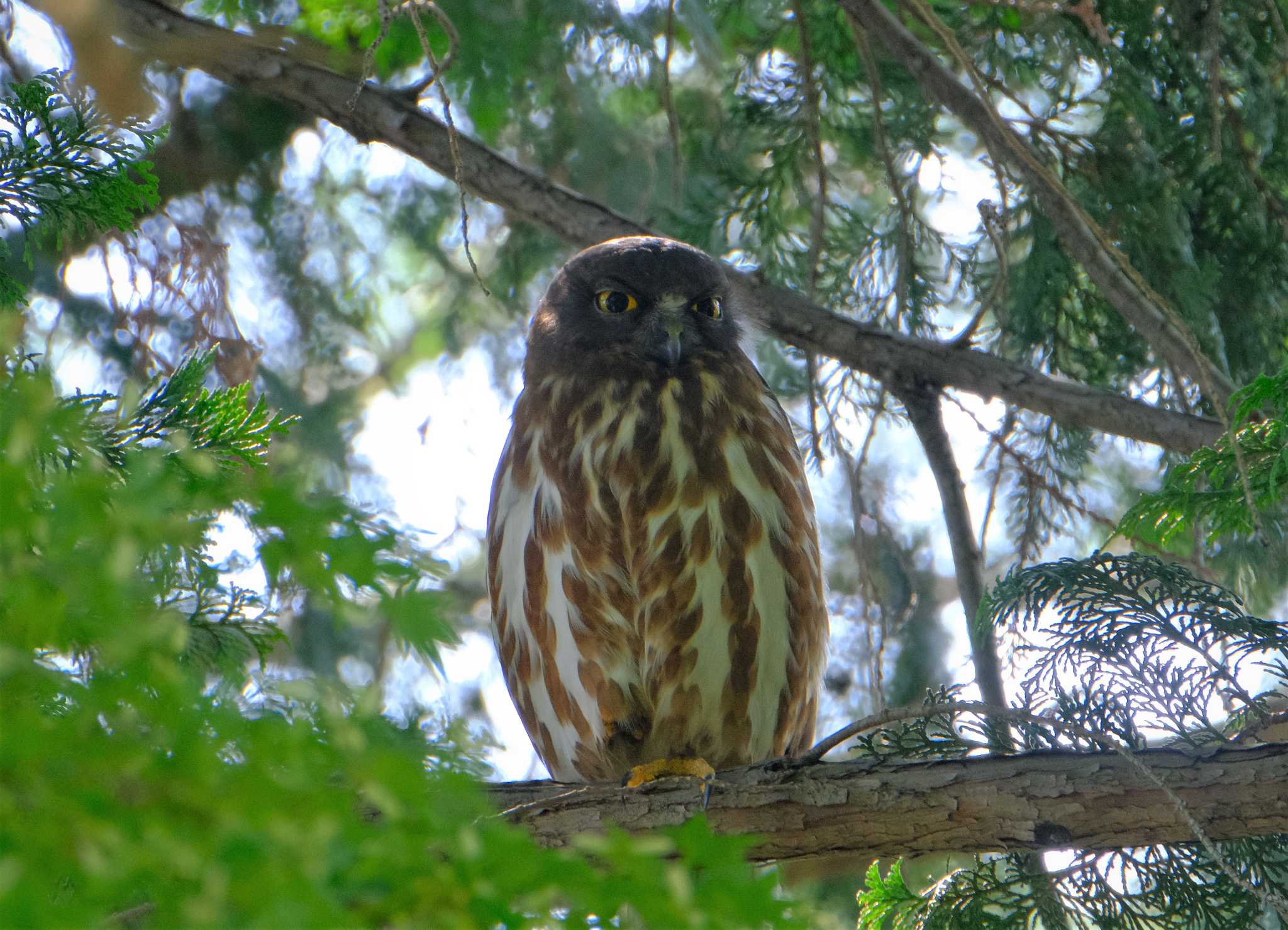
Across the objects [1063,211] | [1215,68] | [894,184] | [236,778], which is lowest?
[236,778]

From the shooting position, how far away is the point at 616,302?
3.44 meters

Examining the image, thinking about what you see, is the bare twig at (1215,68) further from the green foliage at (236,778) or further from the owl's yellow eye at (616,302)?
the green foliage at (236,778)

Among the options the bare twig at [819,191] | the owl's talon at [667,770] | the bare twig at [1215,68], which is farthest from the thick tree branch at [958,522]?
the bare twig at [1215,68]

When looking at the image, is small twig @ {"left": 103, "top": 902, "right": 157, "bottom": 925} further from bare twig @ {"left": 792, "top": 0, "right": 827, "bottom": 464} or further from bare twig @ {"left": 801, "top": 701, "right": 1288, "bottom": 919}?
bare twig @ {"left": 792, "top": 0, "right": 827, "bottom": 464}

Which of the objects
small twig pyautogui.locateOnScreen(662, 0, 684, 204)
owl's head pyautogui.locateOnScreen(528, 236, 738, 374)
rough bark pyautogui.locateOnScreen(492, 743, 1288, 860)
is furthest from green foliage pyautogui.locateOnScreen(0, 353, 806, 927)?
small twig pyautogui.locateOnScreen(662, 0, 684, 204)

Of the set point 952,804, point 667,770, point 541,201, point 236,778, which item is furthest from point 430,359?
point 236,778

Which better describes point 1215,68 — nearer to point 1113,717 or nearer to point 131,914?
point 1113,717

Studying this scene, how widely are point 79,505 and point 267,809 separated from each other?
0.89 feet

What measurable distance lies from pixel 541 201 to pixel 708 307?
593mm

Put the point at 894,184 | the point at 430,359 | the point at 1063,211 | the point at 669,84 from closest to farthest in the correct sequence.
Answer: the point at 1063,211
the point at 894,184
the point at 669,84
the point at 430,359

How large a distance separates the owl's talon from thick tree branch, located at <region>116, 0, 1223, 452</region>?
3.96 ft

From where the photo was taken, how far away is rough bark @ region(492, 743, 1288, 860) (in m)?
1.92

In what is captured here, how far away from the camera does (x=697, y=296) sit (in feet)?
11.3

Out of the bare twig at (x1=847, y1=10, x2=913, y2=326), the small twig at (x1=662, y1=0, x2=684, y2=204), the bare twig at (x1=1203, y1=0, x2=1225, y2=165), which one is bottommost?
the bare twig at (x1=1203, y1=0, x2=1225, y2=165)
